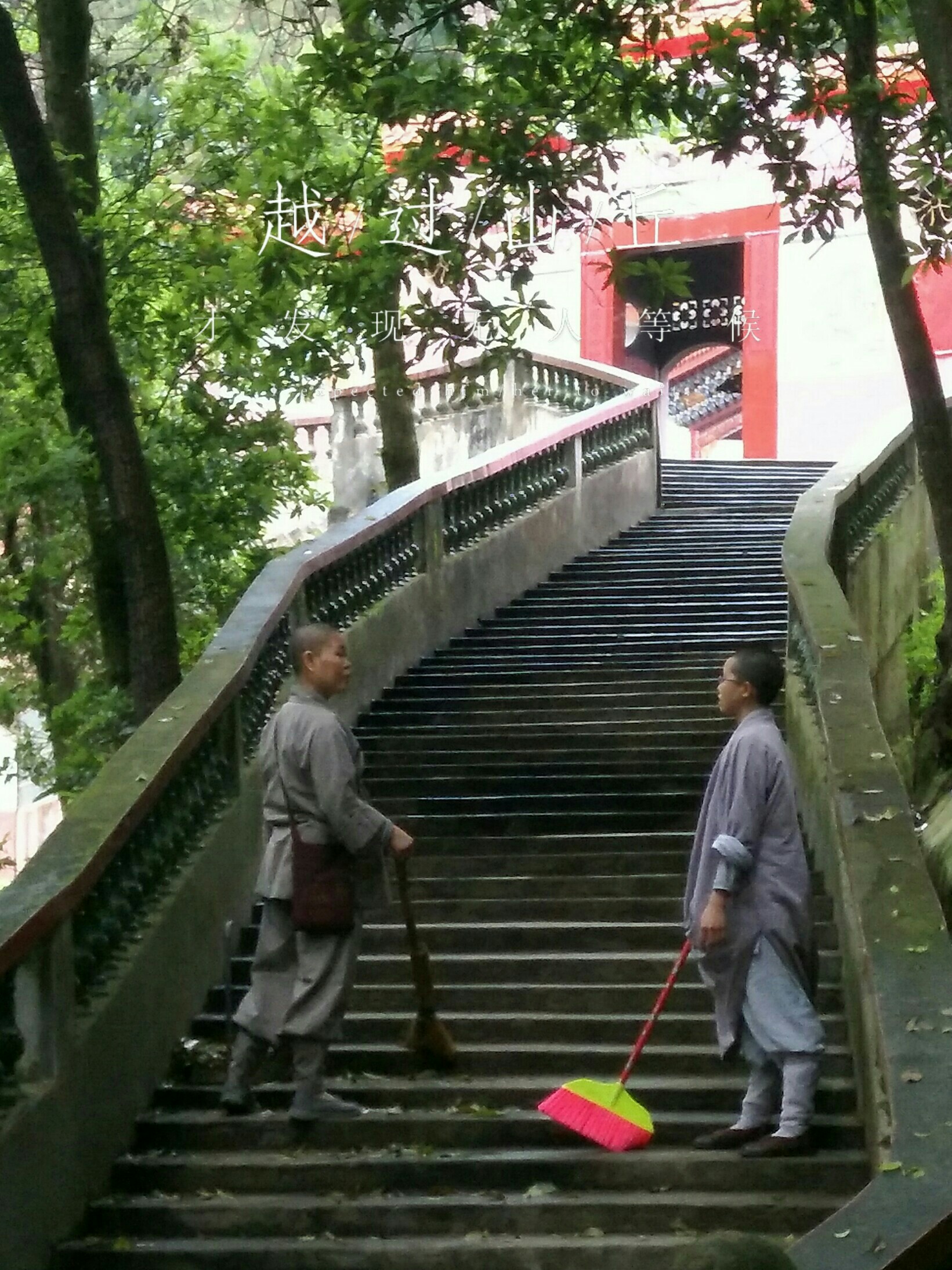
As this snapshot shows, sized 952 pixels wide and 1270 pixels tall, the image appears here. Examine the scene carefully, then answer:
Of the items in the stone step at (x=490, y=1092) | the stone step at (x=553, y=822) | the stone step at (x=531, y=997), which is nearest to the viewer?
the stone step at (x=490, y=1092)

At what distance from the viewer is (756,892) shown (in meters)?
6.04

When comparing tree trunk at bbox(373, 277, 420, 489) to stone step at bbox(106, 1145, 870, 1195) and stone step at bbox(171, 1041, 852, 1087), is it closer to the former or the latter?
stone step at bbox(171, 1041, 852, 1087)

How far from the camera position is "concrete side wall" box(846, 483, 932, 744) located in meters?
13.0

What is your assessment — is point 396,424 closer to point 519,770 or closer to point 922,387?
point 922,387

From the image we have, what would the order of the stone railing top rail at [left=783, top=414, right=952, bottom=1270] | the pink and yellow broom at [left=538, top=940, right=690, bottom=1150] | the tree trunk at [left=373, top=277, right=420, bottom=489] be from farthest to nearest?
the tree trunk at [left=373, top=277, right=420, bottom=489], the pink and yellow broom at [left=538, top=940, right=690, bottom=1150], the stone railing top rail at [left=783, top=414, right=952, bottom=1270]

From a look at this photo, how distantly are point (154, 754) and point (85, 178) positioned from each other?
6.40m

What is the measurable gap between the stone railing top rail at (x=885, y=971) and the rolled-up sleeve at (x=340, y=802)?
157 centimetres

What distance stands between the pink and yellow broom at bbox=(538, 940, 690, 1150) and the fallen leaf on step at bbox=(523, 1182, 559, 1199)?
0.65 ft

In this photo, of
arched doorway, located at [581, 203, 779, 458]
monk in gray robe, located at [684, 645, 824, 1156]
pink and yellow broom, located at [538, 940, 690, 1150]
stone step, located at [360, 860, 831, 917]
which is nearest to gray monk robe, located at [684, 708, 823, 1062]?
monk in gray robe, located at [684, 645, 824, 1156]

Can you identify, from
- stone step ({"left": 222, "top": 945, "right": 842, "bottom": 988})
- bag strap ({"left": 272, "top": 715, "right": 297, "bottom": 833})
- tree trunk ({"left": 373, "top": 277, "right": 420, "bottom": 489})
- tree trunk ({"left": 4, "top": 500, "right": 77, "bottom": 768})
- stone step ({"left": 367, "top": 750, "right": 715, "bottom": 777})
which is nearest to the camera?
bag strap ({"left": 272, "top": 715, "right": 297, "bottom": 833})

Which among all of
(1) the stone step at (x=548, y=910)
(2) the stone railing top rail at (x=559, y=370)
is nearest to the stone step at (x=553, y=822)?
(1) the stone step at (x=548, y=910)

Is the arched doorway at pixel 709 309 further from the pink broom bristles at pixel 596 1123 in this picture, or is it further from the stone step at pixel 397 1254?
the stone step at pixel 397 1254

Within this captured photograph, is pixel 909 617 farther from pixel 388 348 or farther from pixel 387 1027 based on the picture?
pixel 387 1027

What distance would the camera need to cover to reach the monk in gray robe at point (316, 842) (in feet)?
20.6
